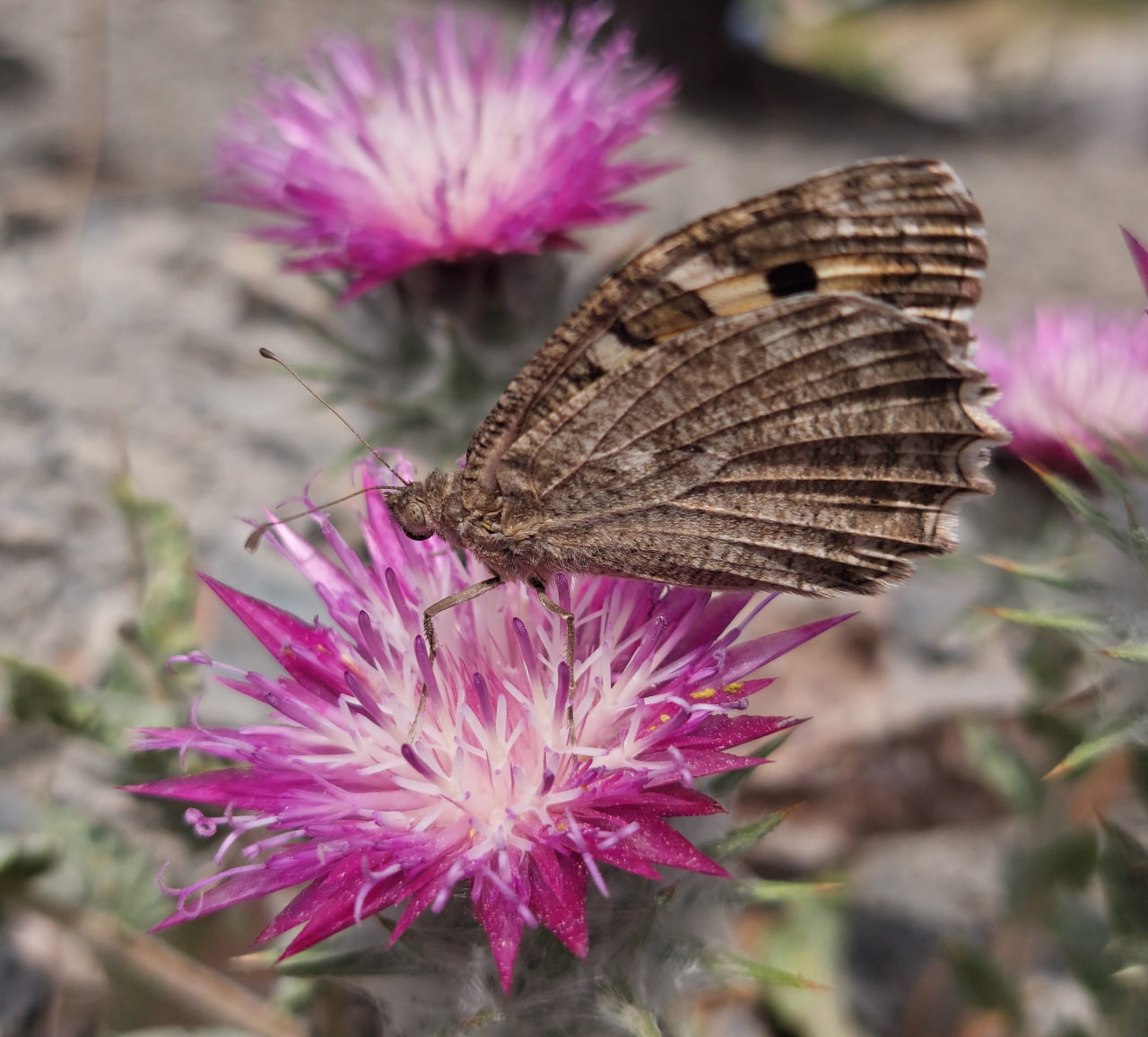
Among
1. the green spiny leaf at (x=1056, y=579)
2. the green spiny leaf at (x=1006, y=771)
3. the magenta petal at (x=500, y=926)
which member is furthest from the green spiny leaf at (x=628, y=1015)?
the green spiny leaf at (x=1006, y=771)

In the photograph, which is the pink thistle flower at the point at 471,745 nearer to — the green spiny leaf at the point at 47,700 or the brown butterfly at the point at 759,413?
the brown butterfly at the point at 759,413

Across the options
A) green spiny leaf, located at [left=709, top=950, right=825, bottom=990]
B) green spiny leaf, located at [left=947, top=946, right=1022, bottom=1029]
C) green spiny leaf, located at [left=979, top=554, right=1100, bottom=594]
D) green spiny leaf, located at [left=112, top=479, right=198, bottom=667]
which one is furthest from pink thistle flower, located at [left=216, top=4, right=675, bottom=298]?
green spiny leaf, located at [left=947, top=946, right=1022, bottom=1029]

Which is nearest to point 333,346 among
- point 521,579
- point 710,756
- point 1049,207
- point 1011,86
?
point 521,579

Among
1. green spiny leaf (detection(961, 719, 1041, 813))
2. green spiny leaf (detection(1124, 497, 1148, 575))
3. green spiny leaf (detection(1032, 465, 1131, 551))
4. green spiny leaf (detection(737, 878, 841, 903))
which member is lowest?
green spiny leaf (detection(737, 878, 841, 903))

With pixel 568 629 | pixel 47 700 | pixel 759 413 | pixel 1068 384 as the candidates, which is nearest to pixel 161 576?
pixel 47 700

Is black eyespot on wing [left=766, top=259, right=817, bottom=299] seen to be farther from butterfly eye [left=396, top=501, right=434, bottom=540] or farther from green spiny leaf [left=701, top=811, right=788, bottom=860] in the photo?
green spiny leaf [left=701, top=811, right=788, bottom=860]
